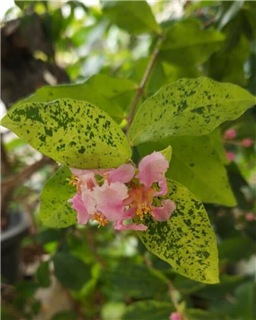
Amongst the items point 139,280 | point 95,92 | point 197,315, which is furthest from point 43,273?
point 95,92

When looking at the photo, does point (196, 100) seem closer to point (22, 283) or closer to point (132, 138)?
point (132, 138)

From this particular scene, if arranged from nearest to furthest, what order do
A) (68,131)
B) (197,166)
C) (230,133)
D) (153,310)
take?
(68,131)
(197,166)
(153,310)
(230,133)

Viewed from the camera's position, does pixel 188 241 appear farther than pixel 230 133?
No

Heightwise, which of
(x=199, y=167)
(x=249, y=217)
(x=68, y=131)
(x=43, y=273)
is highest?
(x=68, y=131)

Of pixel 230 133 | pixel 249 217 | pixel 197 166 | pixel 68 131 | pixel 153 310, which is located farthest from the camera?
pixel 249 217

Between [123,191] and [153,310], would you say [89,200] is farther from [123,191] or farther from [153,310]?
[153,310]

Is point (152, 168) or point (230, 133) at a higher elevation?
point (152, 168)

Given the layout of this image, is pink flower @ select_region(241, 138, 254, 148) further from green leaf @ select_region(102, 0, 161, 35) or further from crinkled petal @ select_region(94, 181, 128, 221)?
crinkled petal @ select_region(94, 181, 128, 221)

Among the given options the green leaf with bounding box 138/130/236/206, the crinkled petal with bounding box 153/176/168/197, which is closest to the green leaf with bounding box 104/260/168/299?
the green leaf with bounding box 138/130/236/206

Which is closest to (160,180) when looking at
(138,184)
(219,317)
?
(138,184)
